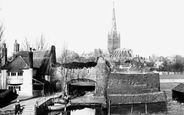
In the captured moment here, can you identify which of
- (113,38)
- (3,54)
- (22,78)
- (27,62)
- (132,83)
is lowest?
(132,83)

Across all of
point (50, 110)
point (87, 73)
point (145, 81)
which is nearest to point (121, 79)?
point (145, 81)

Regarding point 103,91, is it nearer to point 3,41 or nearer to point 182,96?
point 182,96

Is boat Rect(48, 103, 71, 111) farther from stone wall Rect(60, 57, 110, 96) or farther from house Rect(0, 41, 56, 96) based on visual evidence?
house Rect(0, 41, 56, 96)

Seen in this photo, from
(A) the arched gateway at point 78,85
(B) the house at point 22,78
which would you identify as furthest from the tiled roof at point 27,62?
(A) the arched gateway at point 78,85

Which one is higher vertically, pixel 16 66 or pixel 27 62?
pixel 27 62

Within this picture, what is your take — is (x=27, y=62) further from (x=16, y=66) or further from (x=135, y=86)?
(x=135, y=86)

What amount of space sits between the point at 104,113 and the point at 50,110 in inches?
325

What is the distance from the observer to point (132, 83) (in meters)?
33.8

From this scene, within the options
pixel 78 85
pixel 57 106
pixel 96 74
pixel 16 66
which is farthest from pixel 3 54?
pixel 78 85

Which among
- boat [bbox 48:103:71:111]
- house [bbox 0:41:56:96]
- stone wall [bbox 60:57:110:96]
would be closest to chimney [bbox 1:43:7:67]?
house [bbox 0:41:56:96]

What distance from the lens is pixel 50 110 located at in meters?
33.8

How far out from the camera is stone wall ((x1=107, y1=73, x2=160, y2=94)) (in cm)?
3316

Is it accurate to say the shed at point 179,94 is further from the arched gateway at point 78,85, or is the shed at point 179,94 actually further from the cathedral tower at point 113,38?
the cathedral tower at point 113,38

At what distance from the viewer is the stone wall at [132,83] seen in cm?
3316
